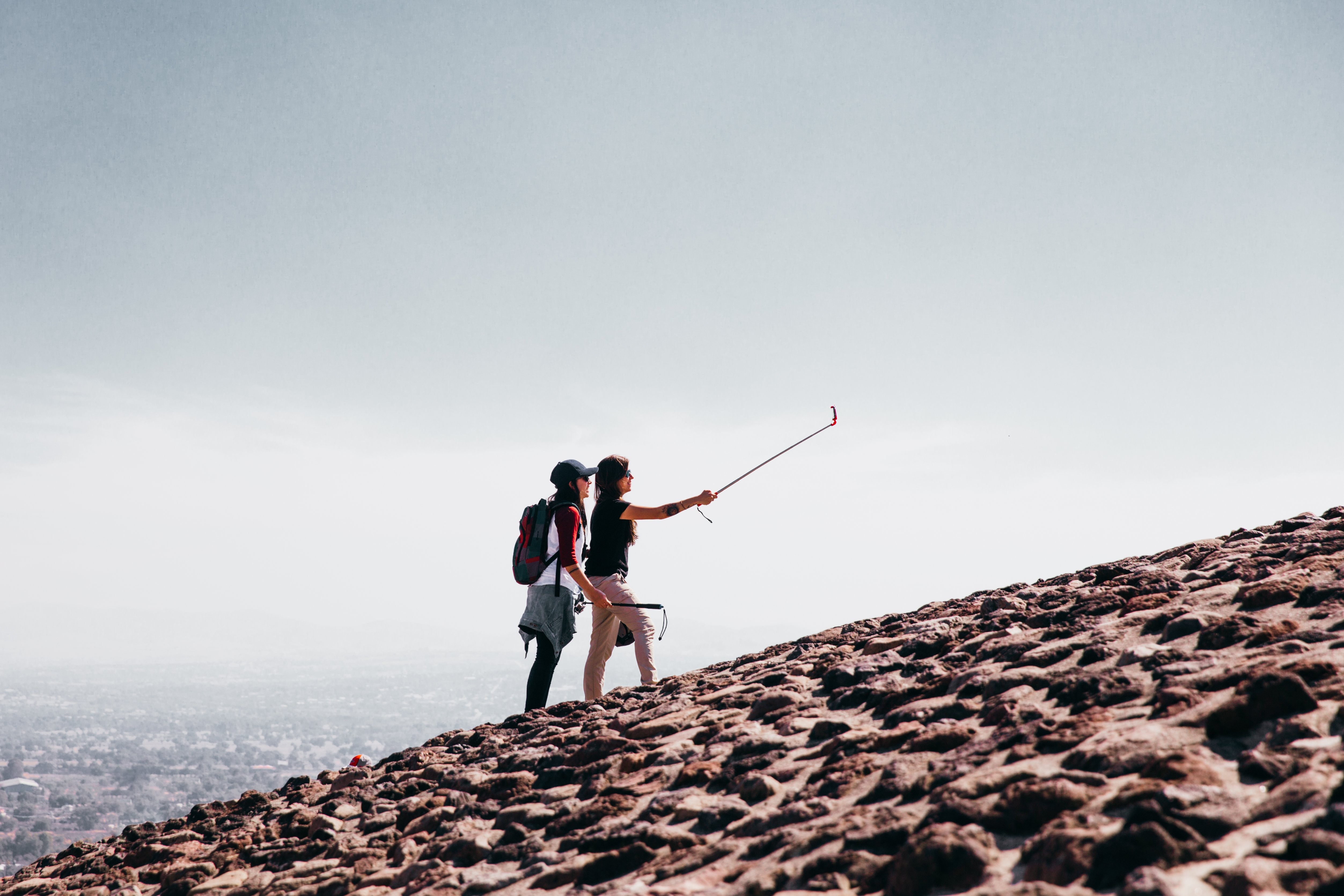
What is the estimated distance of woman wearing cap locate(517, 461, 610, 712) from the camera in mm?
9438

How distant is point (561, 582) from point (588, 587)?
35 cm

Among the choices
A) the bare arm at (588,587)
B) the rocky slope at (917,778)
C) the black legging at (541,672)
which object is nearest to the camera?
the rocky slope at (917,778)

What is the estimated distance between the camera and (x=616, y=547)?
952 cm

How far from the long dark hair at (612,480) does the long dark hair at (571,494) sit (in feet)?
0.68

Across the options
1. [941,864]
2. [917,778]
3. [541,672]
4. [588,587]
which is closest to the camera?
[941,864]

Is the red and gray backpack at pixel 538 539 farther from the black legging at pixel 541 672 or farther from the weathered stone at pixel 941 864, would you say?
the weathered stone at pixel 941 864

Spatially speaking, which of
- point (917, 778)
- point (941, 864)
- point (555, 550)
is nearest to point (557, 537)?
point (555, 550)

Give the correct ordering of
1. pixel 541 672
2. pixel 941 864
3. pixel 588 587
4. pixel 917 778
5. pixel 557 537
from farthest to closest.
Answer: pixel 541 672 → pixel 557 537 → pixel 588 587 → pixel 917 778 → pixel 941 864

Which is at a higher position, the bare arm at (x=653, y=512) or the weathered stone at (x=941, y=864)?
the bare arm at (x=653, y=512)

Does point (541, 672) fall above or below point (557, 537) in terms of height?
below

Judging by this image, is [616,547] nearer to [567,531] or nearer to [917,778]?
[567,531]

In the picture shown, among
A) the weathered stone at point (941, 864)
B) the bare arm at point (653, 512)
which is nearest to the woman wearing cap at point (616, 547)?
the bare arm at point (653, 512)

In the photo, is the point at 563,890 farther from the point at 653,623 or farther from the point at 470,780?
the point at 653,623

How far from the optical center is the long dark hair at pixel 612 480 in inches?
377
